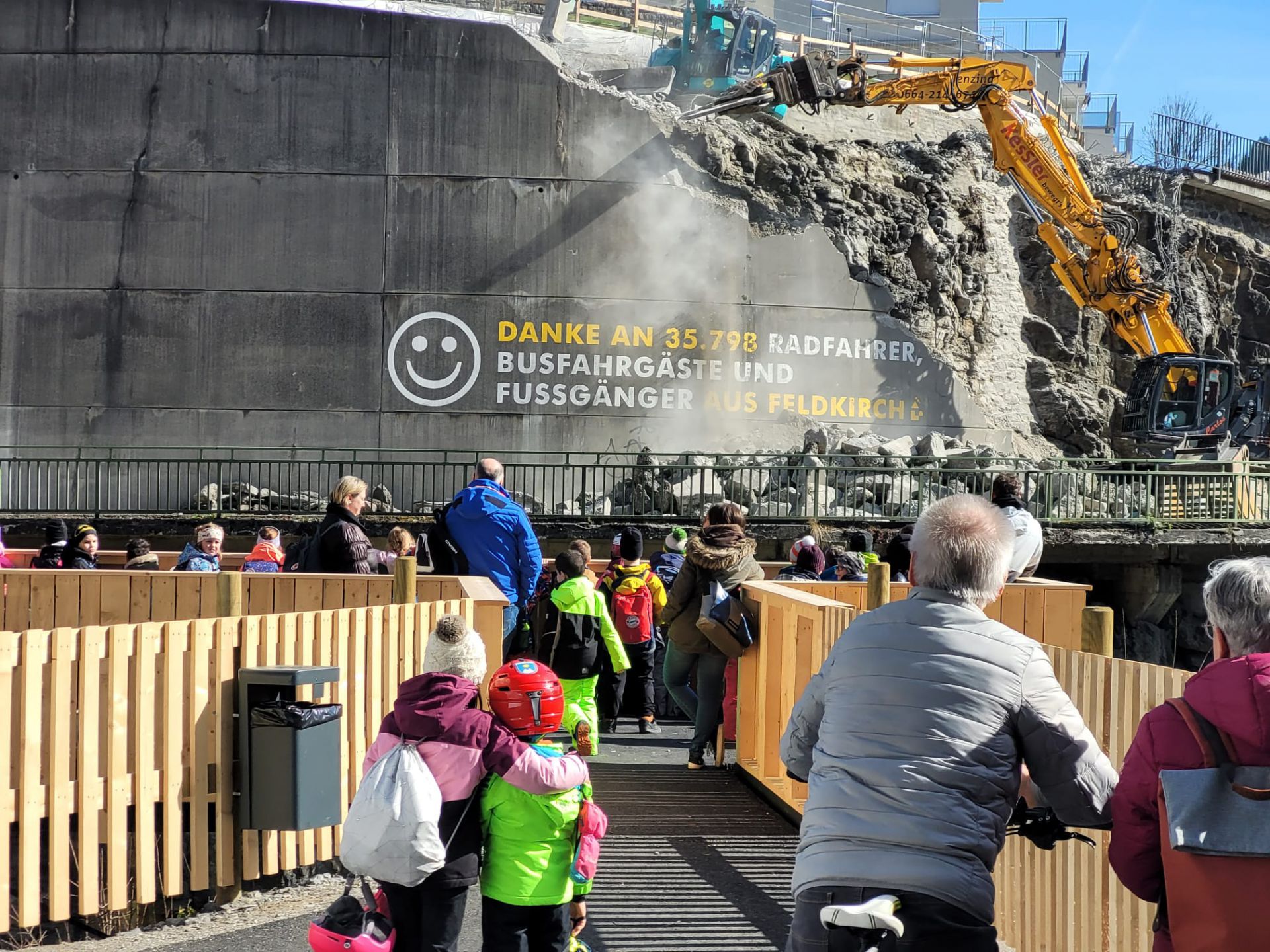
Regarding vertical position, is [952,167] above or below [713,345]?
above

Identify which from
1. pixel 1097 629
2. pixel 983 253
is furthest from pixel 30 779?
pixel 983 253

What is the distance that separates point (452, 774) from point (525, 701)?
36 cm

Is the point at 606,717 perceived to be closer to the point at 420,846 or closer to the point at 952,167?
the point at 420,846

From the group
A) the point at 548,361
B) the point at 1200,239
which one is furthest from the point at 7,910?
the point at 1200,239

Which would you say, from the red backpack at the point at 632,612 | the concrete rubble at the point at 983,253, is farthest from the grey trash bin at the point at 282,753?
the concrete rubble at the point at 983,253

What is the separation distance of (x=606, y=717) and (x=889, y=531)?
36.2 ft

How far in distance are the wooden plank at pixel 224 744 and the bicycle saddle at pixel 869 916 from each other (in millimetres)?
4100

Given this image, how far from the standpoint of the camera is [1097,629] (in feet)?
20.4

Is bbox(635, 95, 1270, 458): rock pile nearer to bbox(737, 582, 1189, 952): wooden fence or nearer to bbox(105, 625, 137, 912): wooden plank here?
bbox(737, 582, 1189, 952): wooden fence

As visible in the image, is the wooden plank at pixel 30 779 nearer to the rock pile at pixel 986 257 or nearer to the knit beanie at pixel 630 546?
the knit beanie at pixel 630 546

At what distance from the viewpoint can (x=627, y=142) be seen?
81.0 ft

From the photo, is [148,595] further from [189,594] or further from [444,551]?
[444,551]

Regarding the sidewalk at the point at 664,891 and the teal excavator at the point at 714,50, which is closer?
the sidewalk at the point at 664,891

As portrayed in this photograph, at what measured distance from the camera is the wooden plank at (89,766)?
5645 millimetres
